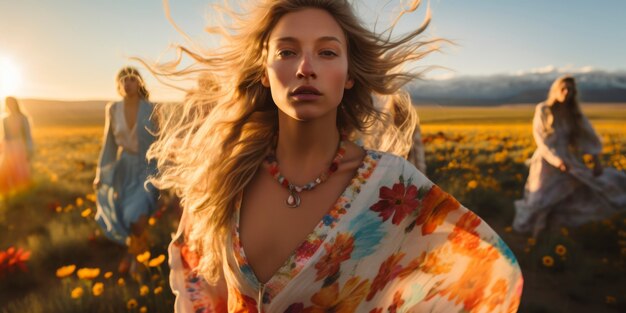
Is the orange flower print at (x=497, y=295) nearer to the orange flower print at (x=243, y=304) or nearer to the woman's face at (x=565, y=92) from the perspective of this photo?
the orange flower print at (x=243, y=304)

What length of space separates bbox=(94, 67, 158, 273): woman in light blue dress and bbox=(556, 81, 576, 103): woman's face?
436 centimetres

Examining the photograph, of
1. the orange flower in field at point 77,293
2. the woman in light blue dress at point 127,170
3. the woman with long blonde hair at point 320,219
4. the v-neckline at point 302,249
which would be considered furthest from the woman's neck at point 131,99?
the v-neckline at point 302,249

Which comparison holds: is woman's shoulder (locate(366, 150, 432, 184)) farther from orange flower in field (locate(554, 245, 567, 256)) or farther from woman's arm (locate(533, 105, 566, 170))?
woman's arm (locate(533, 105, 566, 170))

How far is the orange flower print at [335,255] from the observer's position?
1755mm

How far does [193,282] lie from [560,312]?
3.71 metres

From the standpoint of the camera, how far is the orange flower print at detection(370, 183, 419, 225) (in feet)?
6.07

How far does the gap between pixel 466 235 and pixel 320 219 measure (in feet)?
1.53

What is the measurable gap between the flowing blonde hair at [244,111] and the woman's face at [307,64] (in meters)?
0.09

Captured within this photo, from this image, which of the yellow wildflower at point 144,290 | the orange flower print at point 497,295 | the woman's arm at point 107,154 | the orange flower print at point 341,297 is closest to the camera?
the orange flower print at point 497,295

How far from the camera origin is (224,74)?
2.33m

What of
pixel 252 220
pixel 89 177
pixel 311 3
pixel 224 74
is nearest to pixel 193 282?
pixel 252 220

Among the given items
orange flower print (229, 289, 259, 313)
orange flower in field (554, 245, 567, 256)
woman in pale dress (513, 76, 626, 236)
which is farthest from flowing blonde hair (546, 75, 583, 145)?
orange flower print (229, 289, 259, 313)

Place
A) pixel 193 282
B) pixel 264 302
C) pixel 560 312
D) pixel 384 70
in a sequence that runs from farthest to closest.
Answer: pixel 560 312
pixel 384 70
pixel 193 282
pixel 264 302

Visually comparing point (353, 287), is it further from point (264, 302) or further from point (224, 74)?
point (224, 74)
